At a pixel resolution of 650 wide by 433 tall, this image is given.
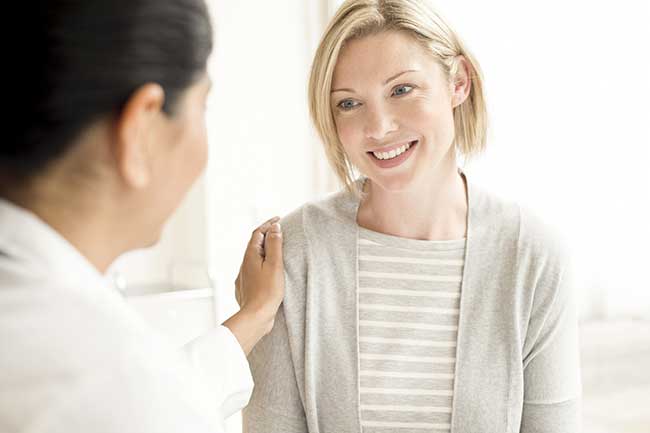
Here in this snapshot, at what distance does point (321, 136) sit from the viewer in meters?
1.50

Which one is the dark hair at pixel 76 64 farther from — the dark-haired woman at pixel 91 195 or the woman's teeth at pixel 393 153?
the woman's teeth at pixel 393 153

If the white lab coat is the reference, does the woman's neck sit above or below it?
above

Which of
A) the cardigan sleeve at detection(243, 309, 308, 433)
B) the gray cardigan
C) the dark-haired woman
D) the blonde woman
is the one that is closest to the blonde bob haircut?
the blonde woman

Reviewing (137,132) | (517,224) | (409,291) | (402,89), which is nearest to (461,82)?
(402,89)

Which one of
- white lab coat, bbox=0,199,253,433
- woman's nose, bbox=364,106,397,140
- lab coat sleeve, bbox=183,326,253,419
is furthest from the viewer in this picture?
woman's nose, bbox=364,106,397,140

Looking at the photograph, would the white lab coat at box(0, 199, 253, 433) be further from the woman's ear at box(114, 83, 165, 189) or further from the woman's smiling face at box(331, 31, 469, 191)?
the woman's smiling face at box(331, 31, 469, 191)

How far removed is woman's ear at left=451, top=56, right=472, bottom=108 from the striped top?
25cm

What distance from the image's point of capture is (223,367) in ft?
4.03

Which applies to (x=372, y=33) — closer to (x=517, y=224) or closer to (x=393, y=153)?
(x=393, y=153)

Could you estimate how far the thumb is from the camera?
1.41 m

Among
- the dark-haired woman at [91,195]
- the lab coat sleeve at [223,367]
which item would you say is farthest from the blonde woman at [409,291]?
the dark-haired woman at [91,195]

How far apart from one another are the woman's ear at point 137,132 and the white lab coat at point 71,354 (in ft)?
0.28

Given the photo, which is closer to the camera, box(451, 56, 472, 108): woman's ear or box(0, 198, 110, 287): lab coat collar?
box(0, 198, 110, 287): lab coat collar

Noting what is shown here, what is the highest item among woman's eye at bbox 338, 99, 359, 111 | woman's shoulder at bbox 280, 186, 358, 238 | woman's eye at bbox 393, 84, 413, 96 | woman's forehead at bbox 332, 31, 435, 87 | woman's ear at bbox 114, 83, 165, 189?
woman's forehead at bbox 332, 31, 435, 87
